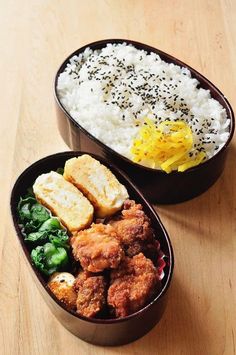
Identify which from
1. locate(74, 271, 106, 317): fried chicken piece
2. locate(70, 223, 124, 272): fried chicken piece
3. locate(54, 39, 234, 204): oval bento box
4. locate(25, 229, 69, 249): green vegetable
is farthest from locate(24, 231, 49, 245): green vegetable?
locate(54, 39, 234, 204): oval bento box

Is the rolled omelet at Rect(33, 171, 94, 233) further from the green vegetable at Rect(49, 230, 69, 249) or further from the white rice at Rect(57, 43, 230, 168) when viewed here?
the white rice at Rect(57, 43, 230, 168)

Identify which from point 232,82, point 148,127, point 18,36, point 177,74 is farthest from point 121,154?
point 18,36

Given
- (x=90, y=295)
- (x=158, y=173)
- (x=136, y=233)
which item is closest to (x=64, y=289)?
(x=90, y=295)

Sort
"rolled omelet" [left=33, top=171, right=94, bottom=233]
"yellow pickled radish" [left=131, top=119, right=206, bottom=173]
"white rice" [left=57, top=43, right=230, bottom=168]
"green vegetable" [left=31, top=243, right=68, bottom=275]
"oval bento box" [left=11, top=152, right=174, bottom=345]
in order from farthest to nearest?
"white rice" [left=57, top=43, right=230, bottom=168] → "yellow pickled radish" [left=131, top=119, right=206, bottom=173] → "rolled omelet" [left=33, top=171, right=94, bottom=233] → "green vegetable" [left=31, top=243, right=68, bottom=275] → "oval bento box" [left=11, top=152, right=174, bottom=345]

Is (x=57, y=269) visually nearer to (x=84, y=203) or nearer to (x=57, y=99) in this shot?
(x=84, y=203)

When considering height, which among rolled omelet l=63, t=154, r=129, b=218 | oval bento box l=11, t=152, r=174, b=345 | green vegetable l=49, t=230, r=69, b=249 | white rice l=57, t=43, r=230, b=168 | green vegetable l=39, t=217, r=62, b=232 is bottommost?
oval bento box l=11, t=152, r=174, b=345

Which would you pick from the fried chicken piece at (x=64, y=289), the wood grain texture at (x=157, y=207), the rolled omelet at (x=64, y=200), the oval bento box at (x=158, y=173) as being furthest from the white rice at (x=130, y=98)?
the fried chicken piece at (x=64, y=289)
